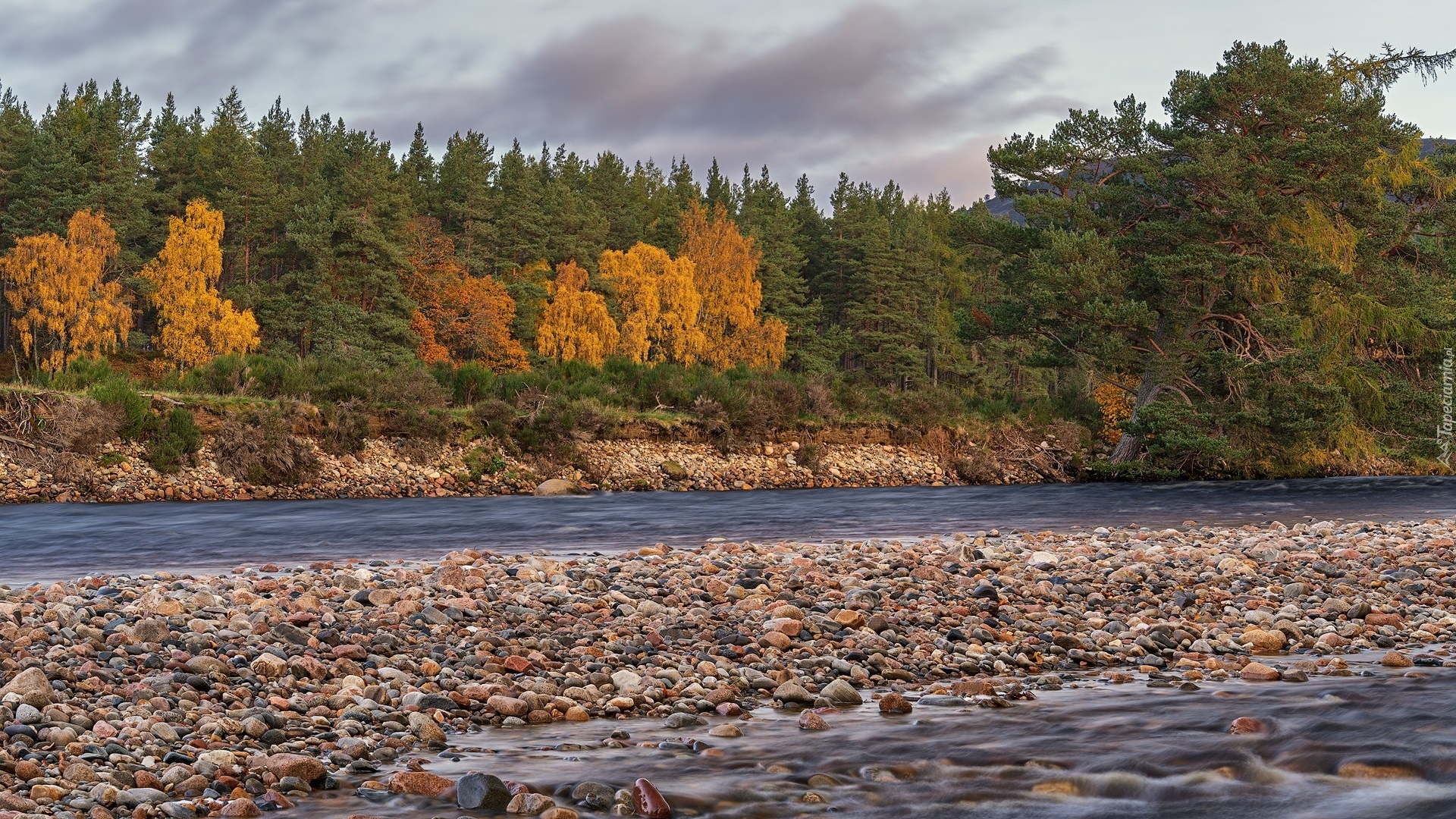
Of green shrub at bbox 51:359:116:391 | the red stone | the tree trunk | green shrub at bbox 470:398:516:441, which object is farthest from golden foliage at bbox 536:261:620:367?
the red stone

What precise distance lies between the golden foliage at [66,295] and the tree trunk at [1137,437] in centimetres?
3562

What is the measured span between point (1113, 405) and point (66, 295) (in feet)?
124

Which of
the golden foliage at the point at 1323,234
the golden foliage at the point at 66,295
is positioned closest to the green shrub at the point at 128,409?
the golden foliage at the point at 66,295

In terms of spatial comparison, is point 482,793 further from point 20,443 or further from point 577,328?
point 577,328

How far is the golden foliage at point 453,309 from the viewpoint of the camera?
46.9 metres

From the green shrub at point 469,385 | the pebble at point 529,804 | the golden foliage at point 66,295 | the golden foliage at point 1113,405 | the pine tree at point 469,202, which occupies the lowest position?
the pebble at point 529,804

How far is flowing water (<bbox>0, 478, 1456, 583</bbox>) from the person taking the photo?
Result: 43.8 ft

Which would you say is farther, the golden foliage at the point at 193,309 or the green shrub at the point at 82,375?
the golden foliage at the point at 193,309

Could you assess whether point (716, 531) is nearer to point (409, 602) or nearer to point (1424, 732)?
point (409, 602)

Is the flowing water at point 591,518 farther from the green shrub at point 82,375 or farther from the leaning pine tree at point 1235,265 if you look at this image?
the green shrub at point 82,375

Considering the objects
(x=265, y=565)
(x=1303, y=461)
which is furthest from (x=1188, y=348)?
(x=265, y=565)

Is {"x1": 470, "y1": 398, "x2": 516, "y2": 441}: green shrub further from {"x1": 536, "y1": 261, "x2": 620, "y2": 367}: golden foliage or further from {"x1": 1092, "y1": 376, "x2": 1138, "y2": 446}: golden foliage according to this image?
{"x1": 536, "y1": 261, "x2": 620, "y2": 367}: golden foliage

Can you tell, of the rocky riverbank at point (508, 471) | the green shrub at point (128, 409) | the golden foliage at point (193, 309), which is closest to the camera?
the rocky riverbank at point (508, 471)

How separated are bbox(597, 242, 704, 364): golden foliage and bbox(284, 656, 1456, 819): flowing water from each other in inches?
1673
